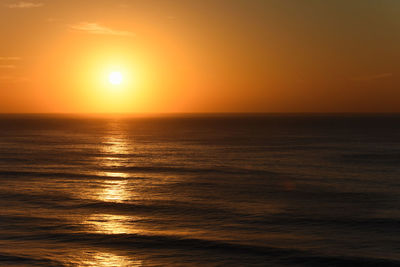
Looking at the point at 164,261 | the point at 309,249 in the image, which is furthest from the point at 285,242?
the point at 164,261

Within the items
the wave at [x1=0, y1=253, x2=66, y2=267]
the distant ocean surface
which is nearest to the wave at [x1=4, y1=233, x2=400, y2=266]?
the distant ocean surface

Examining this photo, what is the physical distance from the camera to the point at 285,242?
2439 centimetres

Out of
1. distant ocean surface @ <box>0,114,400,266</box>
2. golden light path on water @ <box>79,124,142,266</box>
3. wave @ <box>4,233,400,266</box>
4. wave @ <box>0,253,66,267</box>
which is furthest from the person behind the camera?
distant ocean surface @ <box>0,114,400,266</box>

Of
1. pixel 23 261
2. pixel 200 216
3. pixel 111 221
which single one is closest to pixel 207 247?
pixel 200 216

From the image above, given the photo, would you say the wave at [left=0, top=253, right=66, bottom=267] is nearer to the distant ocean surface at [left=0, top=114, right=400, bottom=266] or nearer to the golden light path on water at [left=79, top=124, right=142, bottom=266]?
the distant ocean surface at [left=0, top=114, right=400, bottom=266]

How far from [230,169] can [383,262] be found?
113 ft

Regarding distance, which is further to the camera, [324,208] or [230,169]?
[230,169]

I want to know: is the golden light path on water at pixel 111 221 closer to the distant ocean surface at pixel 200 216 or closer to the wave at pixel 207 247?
the distant ocean surface at pixel 200 216

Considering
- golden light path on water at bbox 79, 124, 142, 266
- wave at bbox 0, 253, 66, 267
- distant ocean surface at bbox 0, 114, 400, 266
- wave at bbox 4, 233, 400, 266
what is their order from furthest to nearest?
distant ocean surface at bbox 0, 114, 400, 266, wave at bbox 4, 233, 400, 266, golden light path on water at bbox 79, 124, 142, 266, wave at bbox 0, 253, 66, 267

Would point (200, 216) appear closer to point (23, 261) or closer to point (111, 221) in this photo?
point (111, 221)

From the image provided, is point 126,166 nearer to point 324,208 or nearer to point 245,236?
point 324,208

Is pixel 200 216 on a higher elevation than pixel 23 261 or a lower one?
lower

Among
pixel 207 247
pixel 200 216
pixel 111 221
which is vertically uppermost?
pixel 111 221

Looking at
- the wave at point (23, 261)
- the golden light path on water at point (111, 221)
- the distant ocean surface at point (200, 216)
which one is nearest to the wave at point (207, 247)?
the distant ocean surface at point (200, 216)
